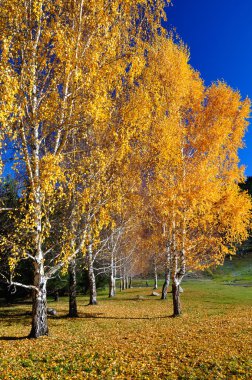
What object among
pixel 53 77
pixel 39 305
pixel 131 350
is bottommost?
pixel 131 350

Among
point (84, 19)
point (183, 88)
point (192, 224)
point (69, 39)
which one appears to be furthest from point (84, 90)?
point (192, 224)

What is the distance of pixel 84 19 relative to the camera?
40.5 feet

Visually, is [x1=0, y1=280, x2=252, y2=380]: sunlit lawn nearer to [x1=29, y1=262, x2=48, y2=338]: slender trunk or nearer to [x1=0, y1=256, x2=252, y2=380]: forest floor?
[x1=0, y1=256, x2=252, y2=380]: forest floor

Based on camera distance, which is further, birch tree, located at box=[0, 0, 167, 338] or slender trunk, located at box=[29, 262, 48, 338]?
slender trunk, located at box=[29, 262, 48, 338]

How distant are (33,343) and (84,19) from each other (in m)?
12.1

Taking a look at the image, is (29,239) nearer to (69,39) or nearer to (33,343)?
(33,343)

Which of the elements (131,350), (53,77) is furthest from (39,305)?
(53,77)

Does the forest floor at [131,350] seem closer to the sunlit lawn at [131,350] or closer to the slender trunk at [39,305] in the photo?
the sunlit lawn at [131,350]

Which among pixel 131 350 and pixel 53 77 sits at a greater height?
pixel 53 77

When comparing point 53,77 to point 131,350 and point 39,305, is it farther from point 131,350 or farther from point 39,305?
point 131,350

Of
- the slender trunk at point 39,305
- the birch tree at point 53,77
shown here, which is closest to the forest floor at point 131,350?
the slender trunk at point 39,305

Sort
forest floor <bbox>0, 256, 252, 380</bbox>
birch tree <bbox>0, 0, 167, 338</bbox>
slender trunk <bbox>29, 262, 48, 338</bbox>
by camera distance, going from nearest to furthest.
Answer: forest floor <bbox>0, 256, 252, 380</bbox>, birch tree <bbox>0, 0, 167, 338</bbox>, slender trunk <bbox>29, 262, 48, 338</bbox>

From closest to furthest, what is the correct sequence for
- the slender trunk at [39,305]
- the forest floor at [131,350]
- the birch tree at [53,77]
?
the forest floor at [131,350], the birch tree at [53,77], the slender trunk at [39,305]

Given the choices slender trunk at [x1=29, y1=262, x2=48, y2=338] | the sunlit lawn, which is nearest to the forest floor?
the sunlit lawn
